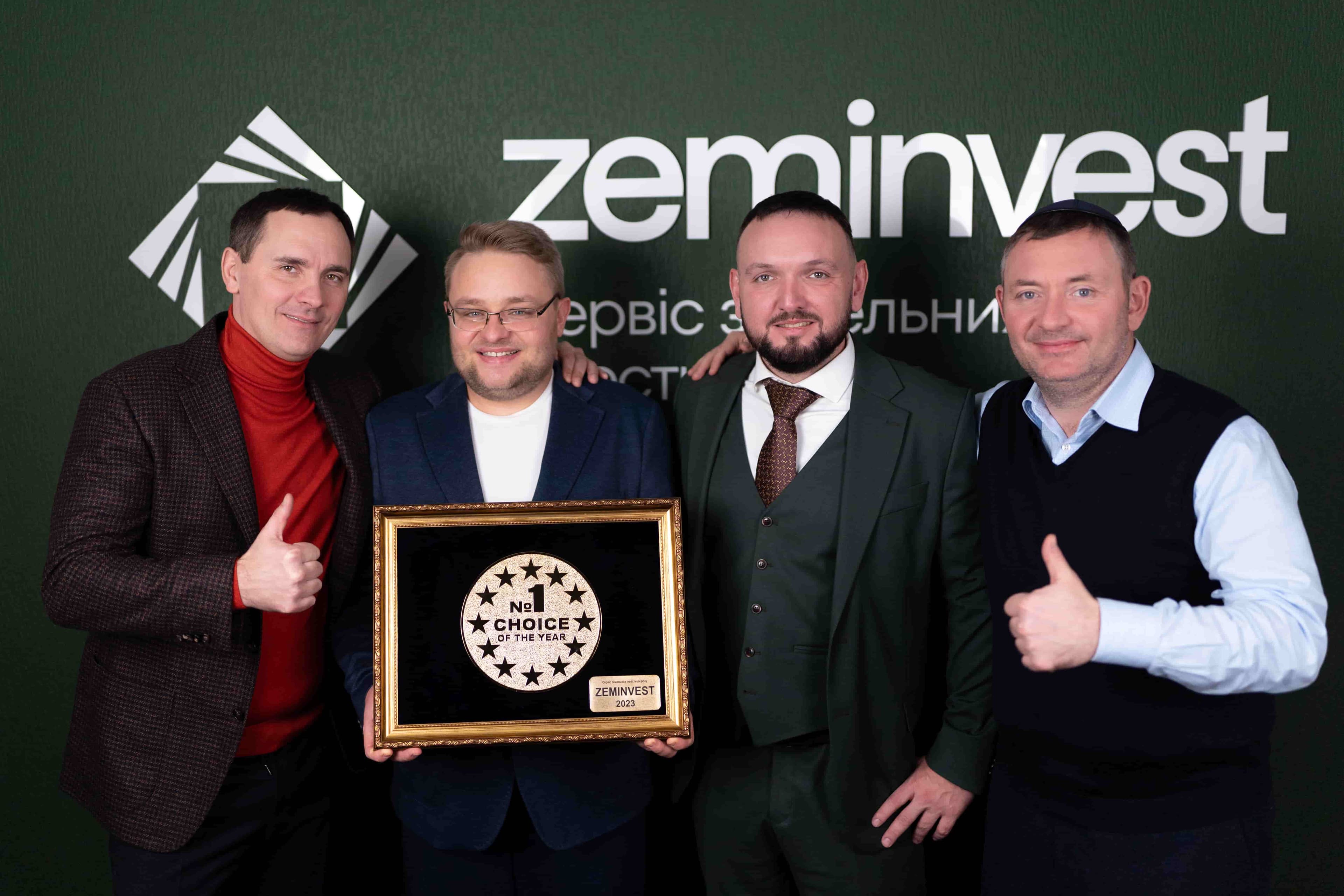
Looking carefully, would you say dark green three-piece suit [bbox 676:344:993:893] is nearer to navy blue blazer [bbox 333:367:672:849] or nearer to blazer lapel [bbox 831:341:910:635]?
blazer lapel [bbox 831:341:910:635]

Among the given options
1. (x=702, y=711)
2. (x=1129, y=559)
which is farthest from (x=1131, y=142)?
(x=702, y=711)

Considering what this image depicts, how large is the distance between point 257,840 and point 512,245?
5.32 feet

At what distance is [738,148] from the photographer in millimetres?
2959

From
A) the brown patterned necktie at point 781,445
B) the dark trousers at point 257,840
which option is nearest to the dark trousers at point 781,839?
the brown patterned necktie at point 781,445

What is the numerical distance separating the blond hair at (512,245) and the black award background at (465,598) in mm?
653

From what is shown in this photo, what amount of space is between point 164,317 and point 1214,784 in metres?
3.21

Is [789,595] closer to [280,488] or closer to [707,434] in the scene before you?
[707,434]

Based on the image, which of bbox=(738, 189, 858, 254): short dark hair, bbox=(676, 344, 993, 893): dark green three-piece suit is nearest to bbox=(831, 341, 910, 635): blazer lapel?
bbox=(676, 344, 993, 893): dark green three-piece suit

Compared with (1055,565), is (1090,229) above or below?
above

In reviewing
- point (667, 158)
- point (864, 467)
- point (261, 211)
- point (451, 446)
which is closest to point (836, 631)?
point (864, 467)

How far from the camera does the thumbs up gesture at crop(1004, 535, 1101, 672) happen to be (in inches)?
64.8

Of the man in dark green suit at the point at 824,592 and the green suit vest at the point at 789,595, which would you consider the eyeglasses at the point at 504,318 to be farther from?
the green suit vest at the point at 789,595

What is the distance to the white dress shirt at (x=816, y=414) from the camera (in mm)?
2297

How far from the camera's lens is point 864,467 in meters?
2.20
